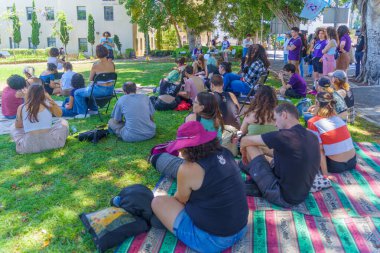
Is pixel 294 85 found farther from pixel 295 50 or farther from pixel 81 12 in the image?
pixel 81 12

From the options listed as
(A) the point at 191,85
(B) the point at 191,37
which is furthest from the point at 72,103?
(B) the point at 191,37

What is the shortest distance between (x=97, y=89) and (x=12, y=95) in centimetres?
176

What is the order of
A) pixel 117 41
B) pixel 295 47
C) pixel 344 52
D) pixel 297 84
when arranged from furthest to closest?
pixel 117 41
pixel 295 47
pixel 344 52
pixel 297 84

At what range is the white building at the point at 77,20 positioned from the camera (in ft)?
134

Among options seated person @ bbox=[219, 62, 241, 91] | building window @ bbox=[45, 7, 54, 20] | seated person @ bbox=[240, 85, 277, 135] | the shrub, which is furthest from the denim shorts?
building window @ bbox=[45, 7, 54, 20]

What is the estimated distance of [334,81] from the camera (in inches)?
261

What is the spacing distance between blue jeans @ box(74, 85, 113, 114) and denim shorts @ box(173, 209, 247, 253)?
5204 mm

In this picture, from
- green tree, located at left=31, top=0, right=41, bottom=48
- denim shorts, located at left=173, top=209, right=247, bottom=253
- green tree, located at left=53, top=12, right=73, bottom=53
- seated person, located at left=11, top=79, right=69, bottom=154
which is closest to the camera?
denim shorts, located at left=173, top=209, right=247, bottom=253

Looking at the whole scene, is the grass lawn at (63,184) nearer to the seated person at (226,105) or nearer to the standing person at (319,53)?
the seated person at (226,105)

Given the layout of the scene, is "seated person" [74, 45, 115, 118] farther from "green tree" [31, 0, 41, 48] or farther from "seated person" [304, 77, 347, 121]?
"green tree" [31, 0, 41, 48]

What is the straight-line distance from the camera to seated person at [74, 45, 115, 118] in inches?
311

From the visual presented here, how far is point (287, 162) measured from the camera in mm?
3717

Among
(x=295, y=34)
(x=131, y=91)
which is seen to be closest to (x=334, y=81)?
(x=131, y=91)

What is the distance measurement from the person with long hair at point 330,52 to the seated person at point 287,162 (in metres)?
6.86
